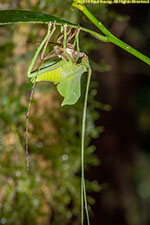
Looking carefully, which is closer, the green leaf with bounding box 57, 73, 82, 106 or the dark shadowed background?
the green leaf with bounding box 57, 73, 82, 106

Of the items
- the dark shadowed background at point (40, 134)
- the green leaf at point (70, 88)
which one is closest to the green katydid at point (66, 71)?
the green leaf at point (70, 88)

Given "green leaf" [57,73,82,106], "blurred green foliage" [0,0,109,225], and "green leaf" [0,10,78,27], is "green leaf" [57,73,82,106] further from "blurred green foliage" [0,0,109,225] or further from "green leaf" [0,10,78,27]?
"blurred green foliage" [0,0,109,225]

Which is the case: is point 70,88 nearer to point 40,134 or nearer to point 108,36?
point 108,36

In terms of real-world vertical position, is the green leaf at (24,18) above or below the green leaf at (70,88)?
above

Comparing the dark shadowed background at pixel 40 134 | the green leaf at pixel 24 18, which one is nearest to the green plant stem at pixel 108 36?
the green leaf at pixel 24 18

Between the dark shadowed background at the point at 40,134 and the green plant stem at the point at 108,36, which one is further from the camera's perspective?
the dark shadowed background at the point at 40,134

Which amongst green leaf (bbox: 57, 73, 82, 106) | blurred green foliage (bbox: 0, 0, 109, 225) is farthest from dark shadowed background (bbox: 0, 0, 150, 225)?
green leaf (bbox: 57, 73, 82, 106)

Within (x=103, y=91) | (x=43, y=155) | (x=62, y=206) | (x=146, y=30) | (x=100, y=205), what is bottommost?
(x=100, y=205)

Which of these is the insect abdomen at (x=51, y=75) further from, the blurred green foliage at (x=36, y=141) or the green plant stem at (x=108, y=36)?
the blurred green foliage at (x=36, y=141)

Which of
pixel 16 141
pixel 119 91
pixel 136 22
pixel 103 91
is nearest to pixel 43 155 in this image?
pixel 16 141

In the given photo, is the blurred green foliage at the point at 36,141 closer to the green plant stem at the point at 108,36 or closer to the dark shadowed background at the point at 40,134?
the dark shadowed background at the point at 40,134

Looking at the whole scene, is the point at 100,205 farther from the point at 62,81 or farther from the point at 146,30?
the point at 62,81
